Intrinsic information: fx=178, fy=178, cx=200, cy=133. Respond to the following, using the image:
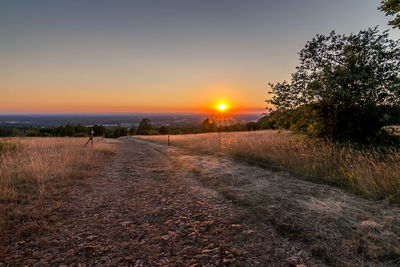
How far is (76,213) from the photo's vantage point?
4266 mm

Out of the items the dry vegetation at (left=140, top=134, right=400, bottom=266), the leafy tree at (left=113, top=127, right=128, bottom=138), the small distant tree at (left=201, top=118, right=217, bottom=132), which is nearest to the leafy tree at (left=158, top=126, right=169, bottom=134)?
the leafy tree at (left=113, top=127, right=128, bottom=138)

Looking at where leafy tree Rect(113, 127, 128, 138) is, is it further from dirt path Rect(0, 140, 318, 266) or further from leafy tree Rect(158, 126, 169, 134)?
dirt path Rect(0, 140, 318, 266)

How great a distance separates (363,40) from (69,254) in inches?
485

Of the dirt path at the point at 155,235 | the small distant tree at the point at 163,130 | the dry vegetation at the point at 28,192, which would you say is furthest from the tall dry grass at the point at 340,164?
the small distant tree at the point at 163,130

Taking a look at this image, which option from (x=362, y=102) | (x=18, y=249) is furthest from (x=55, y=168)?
(x=362, y=102)

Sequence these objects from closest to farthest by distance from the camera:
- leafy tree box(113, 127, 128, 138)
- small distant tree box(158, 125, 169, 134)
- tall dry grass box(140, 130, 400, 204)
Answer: tall dry grass box(140, 130, 400, 204) < small distant tree box(158, 125, 169, 134) < leafy tree box(113, 127, 128, 138)

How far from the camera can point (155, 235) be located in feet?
11.0

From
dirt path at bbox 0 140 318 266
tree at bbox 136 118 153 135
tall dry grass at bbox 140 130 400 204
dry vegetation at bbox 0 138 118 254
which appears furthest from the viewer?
tree at bbox 136 118 153 135

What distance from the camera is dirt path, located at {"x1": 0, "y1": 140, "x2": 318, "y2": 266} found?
2.73 m

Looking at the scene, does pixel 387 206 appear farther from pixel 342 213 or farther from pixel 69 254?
pixel 69 254

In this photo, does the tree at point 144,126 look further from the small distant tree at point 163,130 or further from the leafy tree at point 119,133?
the small distant tree at point 163,130

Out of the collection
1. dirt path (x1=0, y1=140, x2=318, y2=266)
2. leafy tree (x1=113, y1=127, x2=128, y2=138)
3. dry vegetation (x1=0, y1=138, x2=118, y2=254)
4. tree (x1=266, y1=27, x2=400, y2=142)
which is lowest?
leafy tree (x1=113, y1=127, x2=128, y2=138)

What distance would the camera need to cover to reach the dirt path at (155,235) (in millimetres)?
2727

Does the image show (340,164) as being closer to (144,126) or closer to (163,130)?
(163,130)
